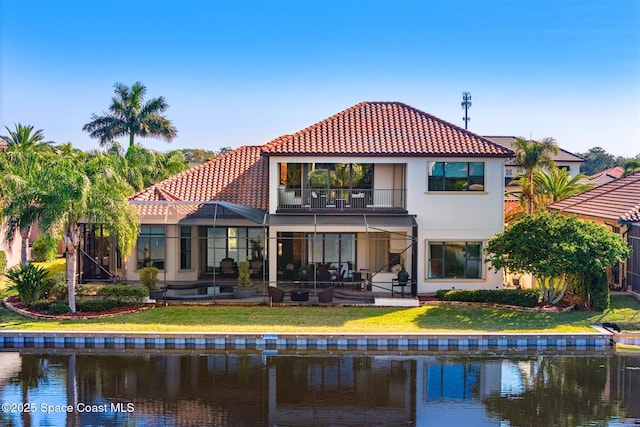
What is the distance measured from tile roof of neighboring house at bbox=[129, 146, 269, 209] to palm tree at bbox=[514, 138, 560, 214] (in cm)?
1534

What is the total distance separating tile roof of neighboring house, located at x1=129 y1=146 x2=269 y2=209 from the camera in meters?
31.6

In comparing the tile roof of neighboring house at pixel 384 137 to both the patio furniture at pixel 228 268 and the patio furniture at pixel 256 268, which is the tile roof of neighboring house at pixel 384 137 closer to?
the patio furniture at pixel 256 268

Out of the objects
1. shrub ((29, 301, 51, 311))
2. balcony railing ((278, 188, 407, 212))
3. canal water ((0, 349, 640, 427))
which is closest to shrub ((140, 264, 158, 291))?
shrub ((29, 301, 51, 311))

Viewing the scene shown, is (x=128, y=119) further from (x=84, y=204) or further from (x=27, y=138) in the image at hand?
(x=84, y=204)

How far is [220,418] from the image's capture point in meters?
16.3

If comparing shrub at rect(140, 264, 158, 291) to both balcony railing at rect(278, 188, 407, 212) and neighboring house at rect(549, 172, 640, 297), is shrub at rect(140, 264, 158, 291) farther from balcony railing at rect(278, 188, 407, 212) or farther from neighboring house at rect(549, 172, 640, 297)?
neighboring house at rect(549, 172, 640, 297)

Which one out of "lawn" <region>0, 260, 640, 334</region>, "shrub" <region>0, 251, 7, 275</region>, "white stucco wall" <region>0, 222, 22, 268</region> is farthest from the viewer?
"white stucco wall" <region>0, 222, 22, 268</region>

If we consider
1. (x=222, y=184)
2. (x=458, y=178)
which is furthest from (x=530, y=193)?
(x=222, y=184)

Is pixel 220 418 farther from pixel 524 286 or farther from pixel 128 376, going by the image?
pixel 524 286

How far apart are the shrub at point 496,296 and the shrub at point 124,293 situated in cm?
1112

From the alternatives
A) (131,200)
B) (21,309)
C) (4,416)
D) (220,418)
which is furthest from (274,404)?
(131,200)

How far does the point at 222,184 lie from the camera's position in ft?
109

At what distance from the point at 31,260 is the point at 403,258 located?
20665 mm

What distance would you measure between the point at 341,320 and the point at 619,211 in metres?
13.3
